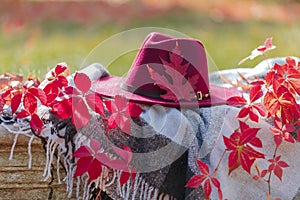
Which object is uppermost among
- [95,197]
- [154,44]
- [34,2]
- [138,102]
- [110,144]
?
[34,2]

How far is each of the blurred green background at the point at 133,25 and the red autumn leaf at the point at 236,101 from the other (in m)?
2.40

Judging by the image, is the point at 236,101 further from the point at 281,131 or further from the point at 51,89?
the point at 51,89

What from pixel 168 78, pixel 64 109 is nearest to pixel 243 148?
pixel 168 78

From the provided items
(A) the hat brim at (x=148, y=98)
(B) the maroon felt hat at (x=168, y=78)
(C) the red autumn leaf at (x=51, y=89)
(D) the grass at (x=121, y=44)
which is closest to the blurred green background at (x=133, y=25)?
(D) the grass at (x=121, y=44)

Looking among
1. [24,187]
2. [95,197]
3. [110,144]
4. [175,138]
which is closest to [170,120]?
[175,138]

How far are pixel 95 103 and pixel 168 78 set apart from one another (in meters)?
0.25

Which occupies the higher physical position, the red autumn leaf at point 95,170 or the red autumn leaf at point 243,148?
the red autumn leaf at point 243,148

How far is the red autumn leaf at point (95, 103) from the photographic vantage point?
1717mm

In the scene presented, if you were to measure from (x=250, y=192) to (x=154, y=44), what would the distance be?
554mm

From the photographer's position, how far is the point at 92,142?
5.54ft

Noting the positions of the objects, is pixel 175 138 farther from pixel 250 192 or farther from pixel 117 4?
pixel 117 4

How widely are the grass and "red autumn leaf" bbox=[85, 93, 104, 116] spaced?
2509 mm

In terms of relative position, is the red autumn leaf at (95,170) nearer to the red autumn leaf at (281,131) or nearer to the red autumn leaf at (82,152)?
the red autumn leaf at (82,152)

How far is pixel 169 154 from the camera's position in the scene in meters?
1.73
